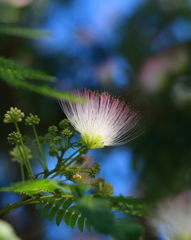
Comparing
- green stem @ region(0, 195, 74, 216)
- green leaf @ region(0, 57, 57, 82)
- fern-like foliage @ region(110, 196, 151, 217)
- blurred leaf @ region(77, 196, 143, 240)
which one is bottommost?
blurred leaf @ region(77, 196, 143, 240)

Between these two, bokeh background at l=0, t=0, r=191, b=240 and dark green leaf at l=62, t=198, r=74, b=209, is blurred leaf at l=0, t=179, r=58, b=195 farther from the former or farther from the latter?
bokeh background at l=0, t=0, r=191, b=240

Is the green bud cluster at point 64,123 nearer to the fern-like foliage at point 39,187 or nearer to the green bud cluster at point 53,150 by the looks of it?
the green bud cluster at point 53,150

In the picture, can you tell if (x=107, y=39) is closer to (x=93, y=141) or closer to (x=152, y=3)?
(x=152, y=3)

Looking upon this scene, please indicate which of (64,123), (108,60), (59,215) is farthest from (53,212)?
(108,60)

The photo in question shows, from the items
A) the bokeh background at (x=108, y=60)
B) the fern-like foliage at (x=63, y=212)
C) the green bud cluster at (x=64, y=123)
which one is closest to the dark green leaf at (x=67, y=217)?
the fern-like foliage at (x=63, y=212)

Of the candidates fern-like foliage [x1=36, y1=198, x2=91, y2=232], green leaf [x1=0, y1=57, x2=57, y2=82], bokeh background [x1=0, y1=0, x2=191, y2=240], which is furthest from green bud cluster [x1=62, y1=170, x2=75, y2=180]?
bokeh background [x1=0, y1=0, x2=191, y2=240]

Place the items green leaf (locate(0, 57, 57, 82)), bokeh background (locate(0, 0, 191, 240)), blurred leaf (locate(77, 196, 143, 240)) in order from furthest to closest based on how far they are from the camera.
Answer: bokeh background (locate(0, 0, 191, 240)) < green leaf (locate(0, 57, 57, 82)) < blurred leaf (locate(77, 196, 143, 240))
